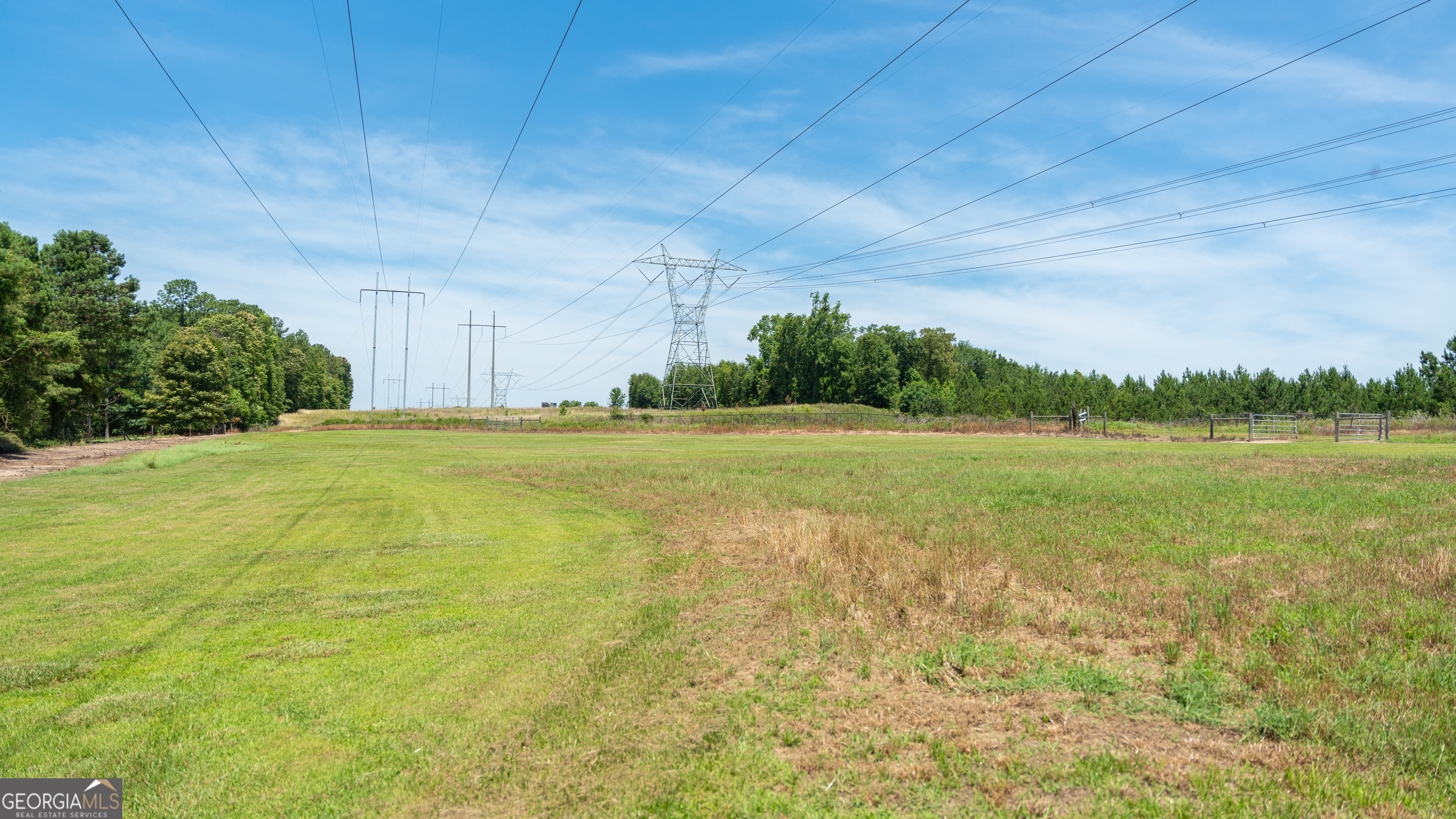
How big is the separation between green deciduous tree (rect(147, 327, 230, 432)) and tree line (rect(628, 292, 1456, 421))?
8387cm

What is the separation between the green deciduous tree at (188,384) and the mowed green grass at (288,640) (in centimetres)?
6427

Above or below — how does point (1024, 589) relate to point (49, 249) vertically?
below

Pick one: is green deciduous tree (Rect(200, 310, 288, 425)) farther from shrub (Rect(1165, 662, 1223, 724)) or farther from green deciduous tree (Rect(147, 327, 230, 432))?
shrub (Rect(1165, 662, 1223, 724))

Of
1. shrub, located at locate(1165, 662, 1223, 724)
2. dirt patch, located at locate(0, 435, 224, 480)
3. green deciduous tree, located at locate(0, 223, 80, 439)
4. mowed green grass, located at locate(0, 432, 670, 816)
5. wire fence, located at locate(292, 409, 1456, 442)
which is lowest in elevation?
dirt patch, located at locate(0, 435, 224, 480)

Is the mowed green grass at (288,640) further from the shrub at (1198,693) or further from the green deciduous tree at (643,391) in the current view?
Result: the green deciduous tree at (643,391)

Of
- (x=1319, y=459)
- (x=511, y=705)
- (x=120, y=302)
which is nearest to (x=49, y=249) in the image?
(x=120, y=302)

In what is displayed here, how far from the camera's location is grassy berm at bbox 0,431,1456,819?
14.3ft

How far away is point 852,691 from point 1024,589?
3779 mm

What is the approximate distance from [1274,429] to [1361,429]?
21.7ft

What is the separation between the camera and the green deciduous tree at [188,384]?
69.8m

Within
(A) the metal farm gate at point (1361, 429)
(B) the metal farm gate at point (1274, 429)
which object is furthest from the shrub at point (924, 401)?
(A) the metal farm gate at point (1361, 429)

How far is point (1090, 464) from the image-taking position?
2611 cm

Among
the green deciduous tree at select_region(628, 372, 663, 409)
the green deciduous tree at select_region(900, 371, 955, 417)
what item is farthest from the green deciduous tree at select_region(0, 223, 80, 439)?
the green deciduous tree at select_region(628, 372, 663, 409)

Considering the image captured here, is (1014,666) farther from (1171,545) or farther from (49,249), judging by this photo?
(49,249)
